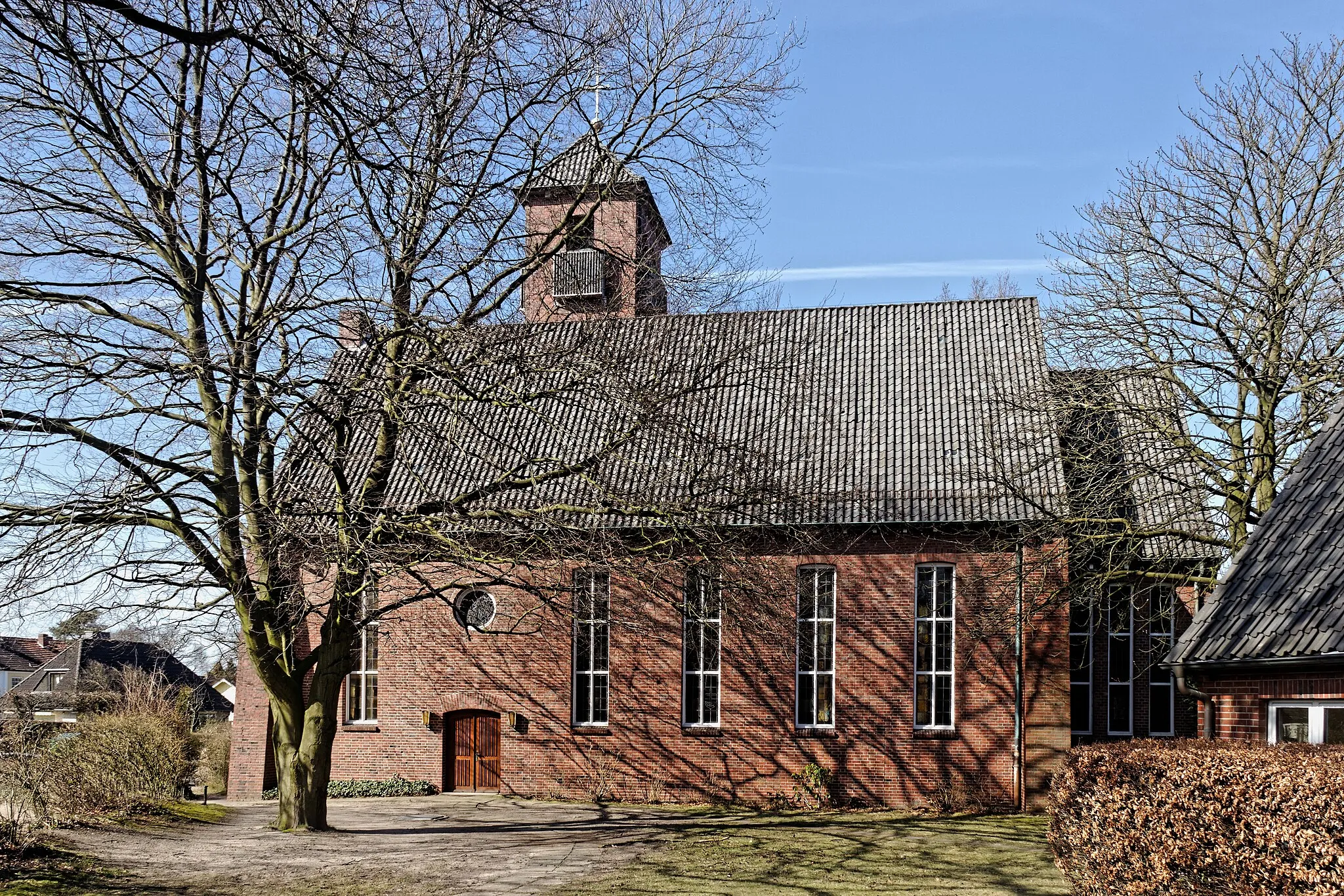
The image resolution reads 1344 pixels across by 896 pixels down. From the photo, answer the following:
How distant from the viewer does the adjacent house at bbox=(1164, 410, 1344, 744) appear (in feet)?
30.2

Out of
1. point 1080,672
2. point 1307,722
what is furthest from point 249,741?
point 1307,722

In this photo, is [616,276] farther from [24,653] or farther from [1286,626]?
[24,653]

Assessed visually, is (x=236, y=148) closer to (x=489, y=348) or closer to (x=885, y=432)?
(x=489, y=348)

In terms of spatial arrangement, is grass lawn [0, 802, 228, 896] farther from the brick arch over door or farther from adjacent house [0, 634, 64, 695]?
adjacent house [0, 634, 64, 695]

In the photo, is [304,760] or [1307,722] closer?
[1307,722]

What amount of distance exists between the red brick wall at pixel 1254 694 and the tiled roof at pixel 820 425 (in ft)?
21.9

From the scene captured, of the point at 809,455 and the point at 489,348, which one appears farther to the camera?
the point at 809,455

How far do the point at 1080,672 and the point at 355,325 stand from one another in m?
18.4

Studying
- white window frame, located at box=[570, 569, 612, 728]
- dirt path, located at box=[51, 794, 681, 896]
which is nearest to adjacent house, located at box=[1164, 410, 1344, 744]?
dirt path, located at box=[51, 794, 681, 896]

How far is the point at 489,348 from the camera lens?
49.3ft

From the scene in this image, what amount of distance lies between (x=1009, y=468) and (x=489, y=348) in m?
10.3

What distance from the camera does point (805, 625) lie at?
22125mm

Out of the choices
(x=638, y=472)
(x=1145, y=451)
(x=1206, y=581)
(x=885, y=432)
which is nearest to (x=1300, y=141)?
(x=1145, y=451)

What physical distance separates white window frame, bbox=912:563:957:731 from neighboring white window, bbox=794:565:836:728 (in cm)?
157
